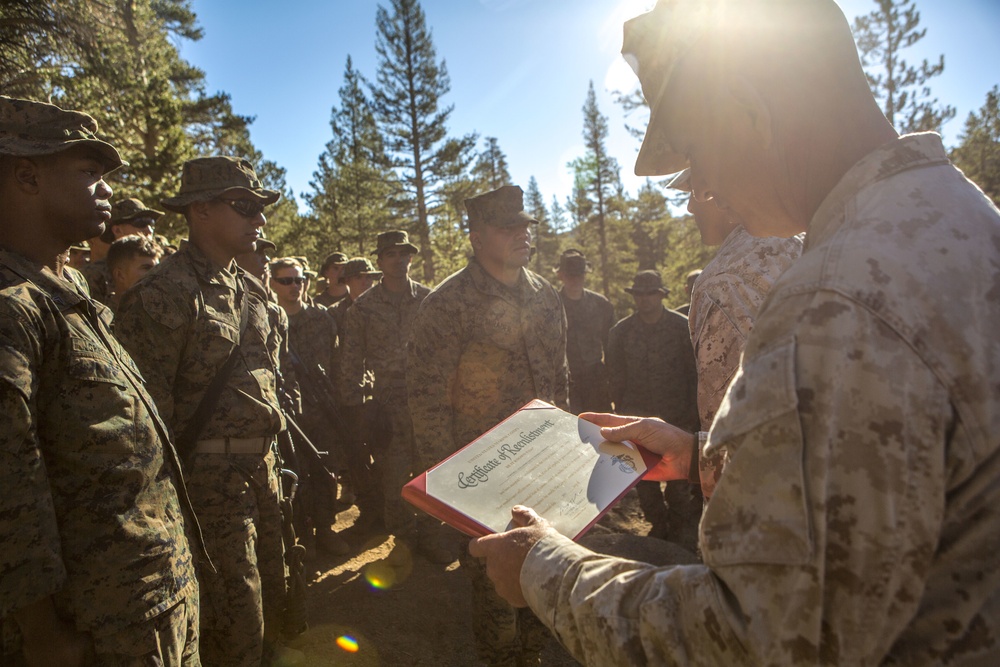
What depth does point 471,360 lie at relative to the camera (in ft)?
12.1

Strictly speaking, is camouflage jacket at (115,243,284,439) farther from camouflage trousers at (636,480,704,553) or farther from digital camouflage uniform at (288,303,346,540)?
camouflage trousers at (636,480,704,553)

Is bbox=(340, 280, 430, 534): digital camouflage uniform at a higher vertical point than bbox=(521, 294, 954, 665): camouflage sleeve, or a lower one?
lower

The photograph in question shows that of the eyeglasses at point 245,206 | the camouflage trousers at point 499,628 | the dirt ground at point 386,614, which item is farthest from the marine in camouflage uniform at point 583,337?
the eyeglasses at point 245,206

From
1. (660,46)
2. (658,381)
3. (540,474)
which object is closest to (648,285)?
(658,381)

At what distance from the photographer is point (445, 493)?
1.38m

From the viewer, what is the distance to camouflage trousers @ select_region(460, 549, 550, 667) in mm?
3172

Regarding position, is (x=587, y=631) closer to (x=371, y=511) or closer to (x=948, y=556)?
(x=948, y=556)

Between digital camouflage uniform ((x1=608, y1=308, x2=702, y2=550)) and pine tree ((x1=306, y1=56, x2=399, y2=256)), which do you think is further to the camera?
pine tree ((x1=306, y1=56, x2=399, y2=256))

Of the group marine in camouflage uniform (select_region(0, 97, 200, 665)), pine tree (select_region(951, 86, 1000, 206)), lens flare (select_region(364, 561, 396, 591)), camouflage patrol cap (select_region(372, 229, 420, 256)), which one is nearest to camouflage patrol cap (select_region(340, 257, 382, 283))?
camouflage patrol cap (select_region(372, 229, 420, 256))

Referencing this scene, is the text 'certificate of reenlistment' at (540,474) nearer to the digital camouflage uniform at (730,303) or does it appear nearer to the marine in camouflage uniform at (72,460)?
the digital camouflage uniform at (730,303)

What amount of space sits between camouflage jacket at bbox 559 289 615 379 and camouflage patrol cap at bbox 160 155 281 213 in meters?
4.64

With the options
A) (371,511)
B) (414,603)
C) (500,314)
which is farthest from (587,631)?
(371,511)

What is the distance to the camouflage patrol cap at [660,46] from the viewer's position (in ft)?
3.60

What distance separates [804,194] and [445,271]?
23.2m
